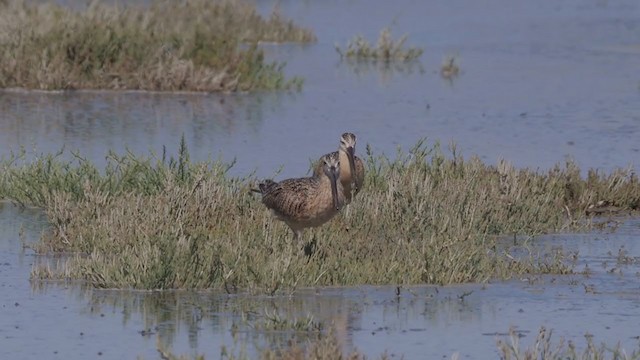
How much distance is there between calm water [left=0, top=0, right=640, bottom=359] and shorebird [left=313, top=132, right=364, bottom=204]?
1.64 meters

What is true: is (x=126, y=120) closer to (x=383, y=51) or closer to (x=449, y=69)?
(x=449, y=69)

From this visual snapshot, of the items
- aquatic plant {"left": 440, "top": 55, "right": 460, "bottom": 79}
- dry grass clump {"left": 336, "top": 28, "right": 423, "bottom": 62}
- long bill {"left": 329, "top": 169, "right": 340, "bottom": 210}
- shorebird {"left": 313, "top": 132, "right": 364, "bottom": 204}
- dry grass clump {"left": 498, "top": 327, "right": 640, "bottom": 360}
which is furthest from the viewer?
dry grass clump {"left": 336, "top": 28, "right": 423, "bottom": 62}

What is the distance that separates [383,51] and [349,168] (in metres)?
15.9

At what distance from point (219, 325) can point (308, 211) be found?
2194mm

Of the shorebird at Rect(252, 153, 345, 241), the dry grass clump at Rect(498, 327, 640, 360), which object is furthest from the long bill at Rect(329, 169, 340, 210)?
the dry grass clump at Rect(498, 327, 640, 360)

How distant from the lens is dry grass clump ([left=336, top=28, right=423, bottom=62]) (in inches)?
1148

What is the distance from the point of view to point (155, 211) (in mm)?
12734

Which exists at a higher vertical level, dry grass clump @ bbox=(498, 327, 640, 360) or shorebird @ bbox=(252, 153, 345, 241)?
shorebird @ bbox=(252, 153, 345, 241)

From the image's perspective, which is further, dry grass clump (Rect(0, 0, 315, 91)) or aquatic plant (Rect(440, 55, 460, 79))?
aquatic plant (Rect(440, 55, 460, 79))

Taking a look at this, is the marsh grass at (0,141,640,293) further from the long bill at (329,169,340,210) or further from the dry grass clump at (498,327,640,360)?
the dry grass clump at (498,327,640,360)

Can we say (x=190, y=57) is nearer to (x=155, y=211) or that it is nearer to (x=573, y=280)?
(x=155, y=211)

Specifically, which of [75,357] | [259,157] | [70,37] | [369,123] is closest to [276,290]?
[75,357]

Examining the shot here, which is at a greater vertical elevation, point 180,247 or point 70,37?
point 70,37

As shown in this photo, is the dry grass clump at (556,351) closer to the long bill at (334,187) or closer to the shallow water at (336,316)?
the shallow water at (336,316)
